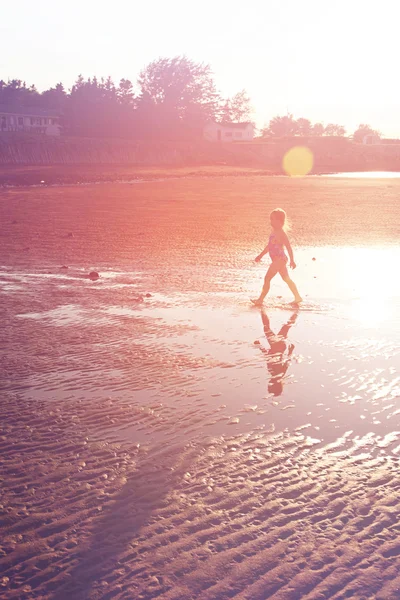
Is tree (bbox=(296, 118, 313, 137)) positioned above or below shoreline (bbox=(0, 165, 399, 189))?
above

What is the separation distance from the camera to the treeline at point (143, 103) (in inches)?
3098

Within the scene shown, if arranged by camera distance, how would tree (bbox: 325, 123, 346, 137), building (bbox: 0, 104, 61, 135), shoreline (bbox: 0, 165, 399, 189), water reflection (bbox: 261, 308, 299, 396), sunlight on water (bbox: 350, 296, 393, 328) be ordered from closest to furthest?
water reflection (bbox: 261, 308, 299, 396), sunlight on water (bbox: 350, 296, 393, 328), shoreline (bbox: 0, 165, 399, 189), building (bbox: 0, 104, 61, 135), tree (bbox: 325, 123, 346, 137)

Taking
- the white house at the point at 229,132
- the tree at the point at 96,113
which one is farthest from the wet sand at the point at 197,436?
the white house at the point at 229,132

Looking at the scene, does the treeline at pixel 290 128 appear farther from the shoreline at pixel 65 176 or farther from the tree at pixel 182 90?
the shoreline at pixel 65 176

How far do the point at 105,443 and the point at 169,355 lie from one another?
8.14 ft

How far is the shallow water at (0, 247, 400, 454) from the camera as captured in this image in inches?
228

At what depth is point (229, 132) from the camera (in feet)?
342

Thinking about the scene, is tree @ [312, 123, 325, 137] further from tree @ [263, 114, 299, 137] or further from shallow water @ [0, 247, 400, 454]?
shallow water @ [0, 247, 400, 454]

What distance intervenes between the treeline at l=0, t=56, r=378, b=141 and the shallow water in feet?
224

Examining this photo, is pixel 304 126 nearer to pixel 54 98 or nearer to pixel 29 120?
pixel 54 98

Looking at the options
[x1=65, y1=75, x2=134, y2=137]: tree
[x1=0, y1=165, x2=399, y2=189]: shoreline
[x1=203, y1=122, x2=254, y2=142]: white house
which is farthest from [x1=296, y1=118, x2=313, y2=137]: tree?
[x1=0, y1=165, x2=399, y2=189]: shoreline

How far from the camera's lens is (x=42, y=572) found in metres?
3.66

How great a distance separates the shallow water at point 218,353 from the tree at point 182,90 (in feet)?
268

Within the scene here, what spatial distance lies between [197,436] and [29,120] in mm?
78197
